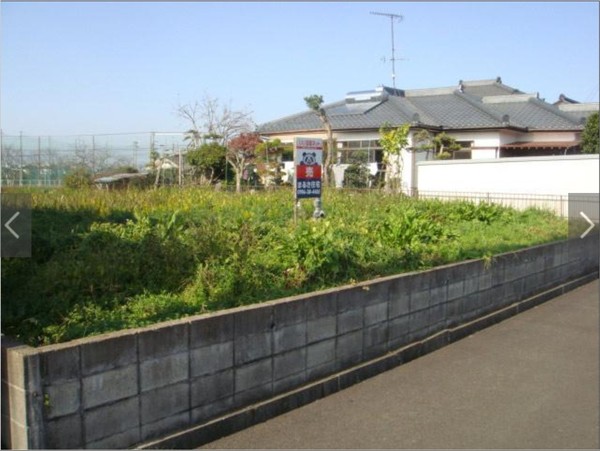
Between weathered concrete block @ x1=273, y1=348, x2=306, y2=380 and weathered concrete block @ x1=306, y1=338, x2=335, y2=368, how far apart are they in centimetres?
6

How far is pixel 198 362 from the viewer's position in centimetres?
376

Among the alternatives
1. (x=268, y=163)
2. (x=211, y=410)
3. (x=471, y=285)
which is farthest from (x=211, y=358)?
(x=268, y=163)

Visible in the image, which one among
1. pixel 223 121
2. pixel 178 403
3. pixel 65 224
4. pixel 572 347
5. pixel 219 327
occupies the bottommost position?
pixel 572 347

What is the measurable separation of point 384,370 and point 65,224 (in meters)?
3.53

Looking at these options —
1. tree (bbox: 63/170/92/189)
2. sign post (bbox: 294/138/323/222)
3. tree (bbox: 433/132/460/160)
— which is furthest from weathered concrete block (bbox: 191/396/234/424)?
tree (bbox: 433/132/460/160)

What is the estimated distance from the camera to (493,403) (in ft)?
15.3

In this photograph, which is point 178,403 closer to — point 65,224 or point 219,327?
point 219,327

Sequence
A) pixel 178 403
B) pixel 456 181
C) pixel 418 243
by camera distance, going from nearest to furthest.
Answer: pixel 178 403 → pixel 418 243 → pixel 456 181

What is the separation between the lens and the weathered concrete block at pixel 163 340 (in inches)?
137

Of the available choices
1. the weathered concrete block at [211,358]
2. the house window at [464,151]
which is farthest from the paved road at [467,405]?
the house window at [464,151]

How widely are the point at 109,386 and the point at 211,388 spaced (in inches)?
29.4

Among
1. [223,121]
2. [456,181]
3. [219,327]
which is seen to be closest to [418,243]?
[219,327]

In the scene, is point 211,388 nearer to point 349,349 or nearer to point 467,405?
point 349,349

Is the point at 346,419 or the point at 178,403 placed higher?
the point at 178,403
